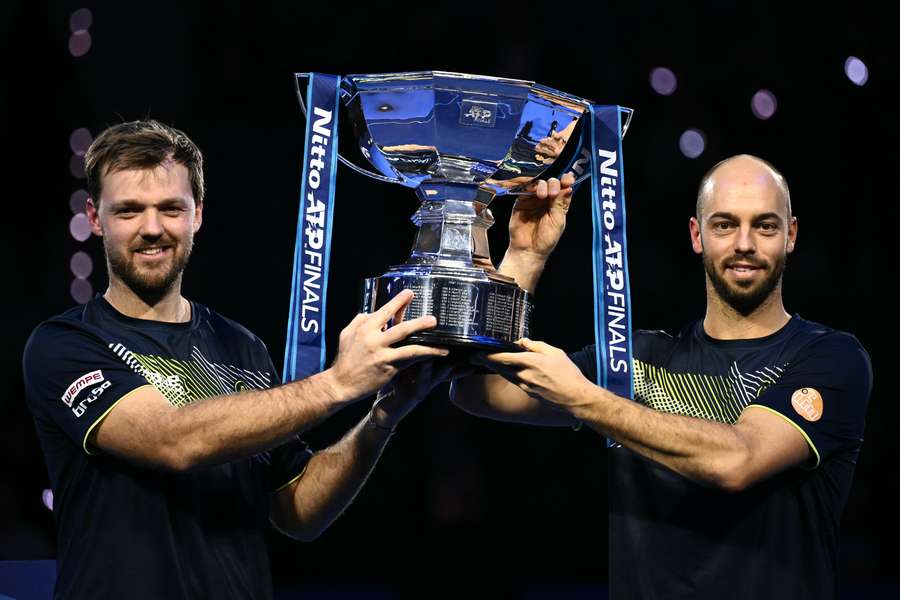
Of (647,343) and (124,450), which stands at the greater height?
(647,343)

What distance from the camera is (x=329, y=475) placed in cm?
238

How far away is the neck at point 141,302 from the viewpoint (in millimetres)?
2258

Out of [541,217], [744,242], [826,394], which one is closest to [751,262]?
[744,242]

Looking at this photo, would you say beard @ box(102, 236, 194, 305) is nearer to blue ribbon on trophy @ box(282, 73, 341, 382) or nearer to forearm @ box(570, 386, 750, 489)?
blue ribbon on trophy @ box(282, 73, 341, 382)

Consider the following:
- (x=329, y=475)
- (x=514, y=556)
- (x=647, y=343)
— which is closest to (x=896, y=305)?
(x=514, y=556)

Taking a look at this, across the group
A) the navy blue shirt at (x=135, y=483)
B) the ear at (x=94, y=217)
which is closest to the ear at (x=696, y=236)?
the navy blue shirt at (x=135, y=483)

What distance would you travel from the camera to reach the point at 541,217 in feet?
8.17

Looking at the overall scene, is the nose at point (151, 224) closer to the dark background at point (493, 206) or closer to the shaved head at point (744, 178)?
the shaved head at point (744, 178)

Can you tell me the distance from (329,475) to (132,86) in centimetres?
191

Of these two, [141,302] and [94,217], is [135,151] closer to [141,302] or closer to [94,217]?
[94,217]

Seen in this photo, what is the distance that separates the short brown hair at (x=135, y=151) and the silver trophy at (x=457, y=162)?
14.2 inches

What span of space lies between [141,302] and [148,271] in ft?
0.26

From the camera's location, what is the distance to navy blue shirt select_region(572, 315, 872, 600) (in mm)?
2244

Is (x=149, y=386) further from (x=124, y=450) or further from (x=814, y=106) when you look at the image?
(x=814, y=106)
